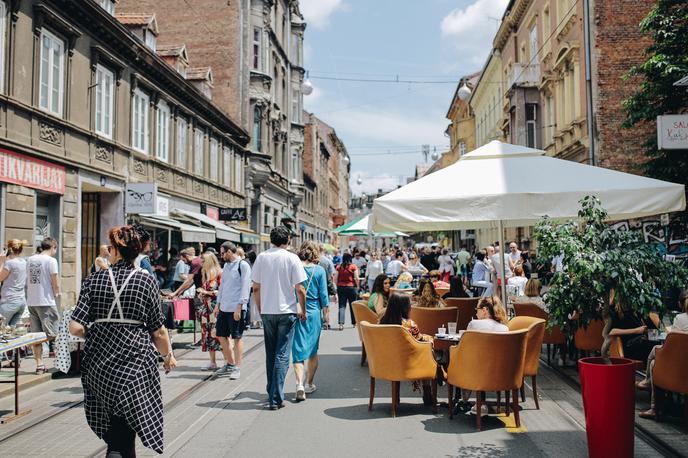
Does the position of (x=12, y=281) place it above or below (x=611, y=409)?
above

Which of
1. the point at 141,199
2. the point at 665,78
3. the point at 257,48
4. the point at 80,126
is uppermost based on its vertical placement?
the point at 257,48

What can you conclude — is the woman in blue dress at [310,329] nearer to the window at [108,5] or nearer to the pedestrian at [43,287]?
the pedestrian at [43,287]

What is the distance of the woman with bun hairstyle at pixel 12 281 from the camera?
9398 mm

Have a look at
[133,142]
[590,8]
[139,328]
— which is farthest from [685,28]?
[139,328]

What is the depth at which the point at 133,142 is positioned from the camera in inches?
733

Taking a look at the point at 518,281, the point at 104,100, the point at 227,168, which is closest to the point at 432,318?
the point at 518,281

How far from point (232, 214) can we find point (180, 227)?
8.50 m

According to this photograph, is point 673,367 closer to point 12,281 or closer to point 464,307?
point 464,307

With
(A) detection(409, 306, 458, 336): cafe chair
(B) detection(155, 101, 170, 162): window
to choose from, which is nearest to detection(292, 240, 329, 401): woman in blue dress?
(A) detection(409, 306, 458, 336): cafe chair

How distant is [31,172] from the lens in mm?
12867

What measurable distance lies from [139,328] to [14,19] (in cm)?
1074

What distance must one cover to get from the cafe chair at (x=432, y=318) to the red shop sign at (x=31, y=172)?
850cm

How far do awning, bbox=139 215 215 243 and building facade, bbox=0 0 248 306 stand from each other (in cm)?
5

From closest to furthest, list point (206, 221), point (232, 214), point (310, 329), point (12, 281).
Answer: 1. point (310, 329)
2. point (12, 281)
3. point (206, 221)
4. point (232, 214)
